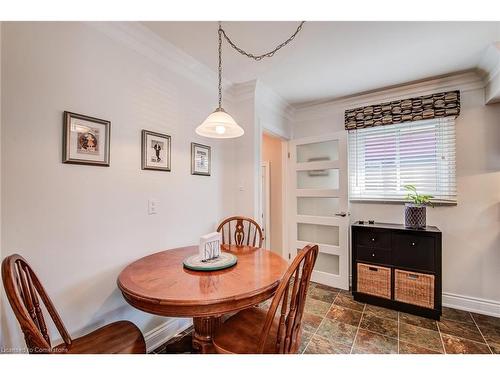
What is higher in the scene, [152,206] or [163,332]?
[152,206]

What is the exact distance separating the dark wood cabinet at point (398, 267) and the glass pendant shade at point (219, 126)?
187 cm

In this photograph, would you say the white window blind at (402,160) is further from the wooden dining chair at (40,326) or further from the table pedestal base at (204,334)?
the wooden dining chair at (40,326)

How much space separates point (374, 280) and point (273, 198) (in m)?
1.82

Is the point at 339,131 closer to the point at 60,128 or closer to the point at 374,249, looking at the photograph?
the point at 374,249

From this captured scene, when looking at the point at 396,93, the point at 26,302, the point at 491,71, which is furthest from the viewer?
the point at 396,93

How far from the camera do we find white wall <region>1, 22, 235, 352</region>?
1.19m

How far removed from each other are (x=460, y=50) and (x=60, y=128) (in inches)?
122

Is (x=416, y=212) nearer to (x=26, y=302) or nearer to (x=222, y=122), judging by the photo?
(x=222, y=122)

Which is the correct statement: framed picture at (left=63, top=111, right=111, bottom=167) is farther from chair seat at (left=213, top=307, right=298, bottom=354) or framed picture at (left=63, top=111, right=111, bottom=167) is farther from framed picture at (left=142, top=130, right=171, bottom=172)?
chair seat at (left=213, top=307, right=298, bottom=354)

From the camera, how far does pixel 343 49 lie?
1933 millimetres

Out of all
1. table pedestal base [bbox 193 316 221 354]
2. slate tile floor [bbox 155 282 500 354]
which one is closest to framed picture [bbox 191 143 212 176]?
table pedestal base [bbox 193 316 221 354]

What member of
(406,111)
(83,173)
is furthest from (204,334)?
(406,111)

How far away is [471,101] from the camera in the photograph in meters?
2.37

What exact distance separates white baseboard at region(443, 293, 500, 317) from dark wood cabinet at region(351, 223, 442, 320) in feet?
1.38
